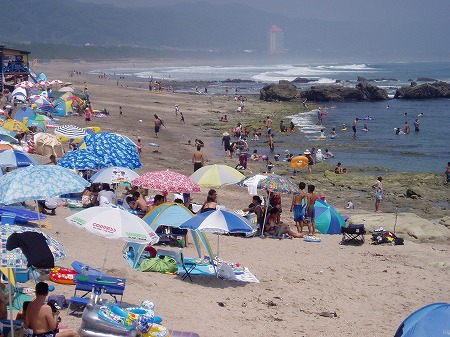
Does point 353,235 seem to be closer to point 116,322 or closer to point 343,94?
point 116,322

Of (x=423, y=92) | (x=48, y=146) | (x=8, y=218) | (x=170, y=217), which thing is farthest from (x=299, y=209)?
(x=423, y=92)

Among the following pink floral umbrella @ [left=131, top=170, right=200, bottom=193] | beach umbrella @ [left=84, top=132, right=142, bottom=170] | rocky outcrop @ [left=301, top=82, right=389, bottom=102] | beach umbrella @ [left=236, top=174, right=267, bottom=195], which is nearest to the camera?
pink floral umbrella @ [left=131, top=170, right=200, bottom=193]

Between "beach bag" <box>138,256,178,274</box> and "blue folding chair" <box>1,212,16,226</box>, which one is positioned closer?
"blue folding chair" <box>1,212,16,226</box>

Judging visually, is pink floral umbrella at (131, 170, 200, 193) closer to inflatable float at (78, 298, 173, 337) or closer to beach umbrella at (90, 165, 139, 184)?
beach umbrella at (90, 165, 139, 184)

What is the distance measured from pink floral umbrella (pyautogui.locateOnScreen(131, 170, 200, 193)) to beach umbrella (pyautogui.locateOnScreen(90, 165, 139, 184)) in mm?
587

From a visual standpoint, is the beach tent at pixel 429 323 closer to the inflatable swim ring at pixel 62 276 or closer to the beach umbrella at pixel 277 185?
the inflatable swim ring at pixel 62 276

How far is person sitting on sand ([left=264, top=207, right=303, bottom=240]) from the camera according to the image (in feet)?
47.3

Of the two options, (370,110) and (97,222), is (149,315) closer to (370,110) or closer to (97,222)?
(97,222)

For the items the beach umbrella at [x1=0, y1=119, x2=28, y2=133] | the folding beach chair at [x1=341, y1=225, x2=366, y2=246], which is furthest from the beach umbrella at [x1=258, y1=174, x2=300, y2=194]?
the beach umbrella at [x1=0, y1=119, x2=28, y2=133]

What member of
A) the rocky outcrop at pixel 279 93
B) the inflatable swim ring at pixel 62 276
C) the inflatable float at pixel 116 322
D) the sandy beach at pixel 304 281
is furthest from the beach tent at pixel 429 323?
the rocky outcrop at pixel 279 93

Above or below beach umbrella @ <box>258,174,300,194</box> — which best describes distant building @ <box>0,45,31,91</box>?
above

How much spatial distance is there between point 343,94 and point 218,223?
49234 millimetres

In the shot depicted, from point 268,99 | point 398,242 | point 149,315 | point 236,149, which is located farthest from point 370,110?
point 149,315

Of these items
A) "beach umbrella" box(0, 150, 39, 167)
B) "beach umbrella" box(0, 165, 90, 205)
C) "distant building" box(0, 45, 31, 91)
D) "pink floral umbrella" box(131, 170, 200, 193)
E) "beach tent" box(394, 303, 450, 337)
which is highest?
"distant building" box(0, 45, 31, 91)
